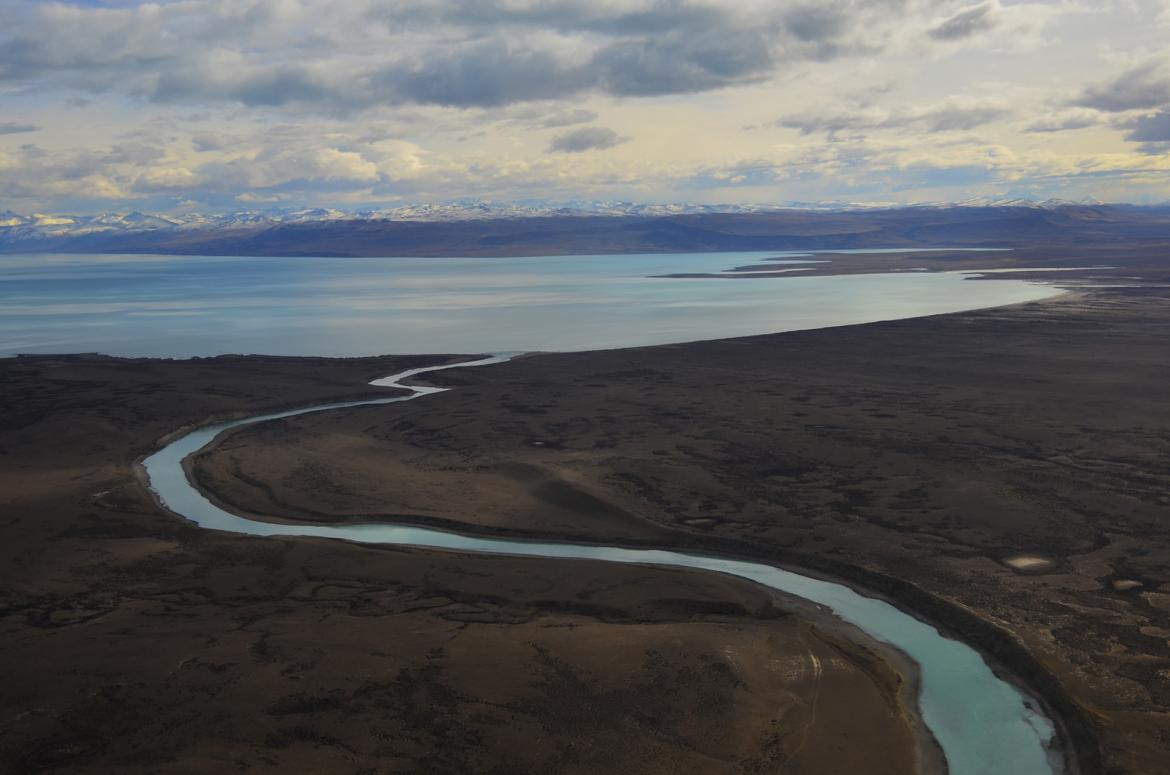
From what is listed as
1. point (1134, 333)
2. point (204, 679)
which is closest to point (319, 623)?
point (204, 679)

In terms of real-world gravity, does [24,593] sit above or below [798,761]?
above

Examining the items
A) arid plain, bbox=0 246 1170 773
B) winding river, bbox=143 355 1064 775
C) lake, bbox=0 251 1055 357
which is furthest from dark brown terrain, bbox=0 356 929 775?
lake, bbox=0 251 1055 357

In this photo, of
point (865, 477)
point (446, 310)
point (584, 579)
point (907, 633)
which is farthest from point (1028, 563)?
point (446, 310)

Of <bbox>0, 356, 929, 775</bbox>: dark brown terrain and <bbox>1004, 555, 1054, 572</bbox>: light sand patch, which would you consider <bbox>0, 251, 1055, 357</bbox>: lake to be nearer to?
<bbox>0, 356, 929, 775</bbox>: dark brown terrain

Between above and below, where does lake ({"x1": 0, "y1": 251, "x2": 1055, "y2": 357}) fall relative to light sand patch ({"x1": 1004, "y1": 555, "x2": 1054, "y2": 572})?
above

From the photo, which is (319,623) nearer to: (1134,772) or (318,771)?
(318,771)

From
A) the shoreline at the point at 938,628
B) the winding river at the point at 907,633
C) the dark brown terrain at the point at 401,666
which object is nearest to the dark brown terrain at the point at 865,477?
the shoreline at the point at 938,628
